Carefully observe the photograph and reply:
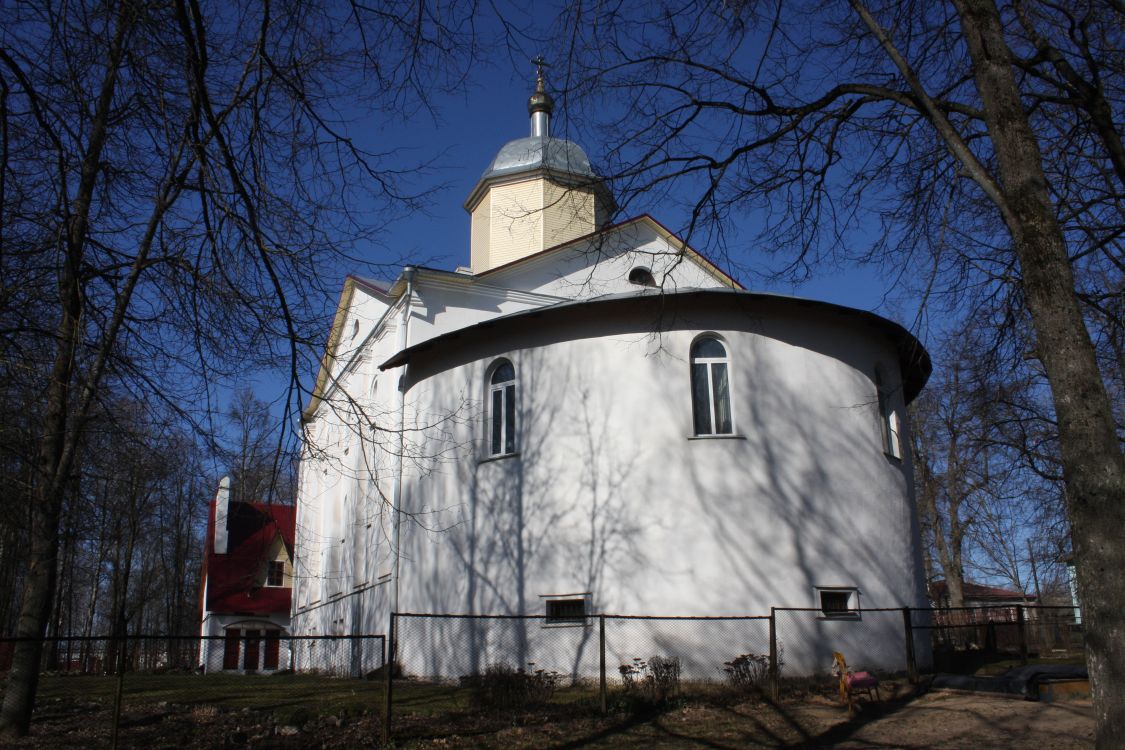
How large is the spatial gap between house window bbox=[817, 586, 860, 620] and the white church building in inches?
1.4

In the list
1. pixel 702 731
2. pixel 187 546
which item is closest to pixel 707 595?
pixel 702 731

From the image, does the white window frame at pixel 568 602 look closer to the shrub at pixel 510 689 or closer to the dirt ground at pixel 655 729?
the shrub at pixel 510 689

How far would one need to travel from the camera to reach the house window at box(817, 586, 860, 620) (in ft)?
47.4

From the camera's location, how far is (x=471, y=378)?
16.9 meters

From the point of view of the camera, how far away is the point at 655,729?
1070 cm

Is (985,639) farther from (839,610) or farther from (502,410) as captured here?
(502,410)

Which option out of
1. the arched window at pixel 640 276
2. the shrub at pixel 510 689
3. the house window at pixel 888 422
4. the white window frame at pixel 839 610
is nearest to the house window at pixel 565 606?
the shrub at pixel 510 689

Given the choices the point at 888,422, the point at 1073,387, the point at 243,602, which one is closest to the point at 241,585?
the point at 243,602

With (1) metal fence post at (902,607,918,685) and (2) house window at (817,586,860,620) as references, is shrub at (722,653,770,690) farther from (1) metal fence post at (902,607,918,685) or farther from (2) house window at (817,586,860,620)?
(1) metal fence post at (902,607,918,685)

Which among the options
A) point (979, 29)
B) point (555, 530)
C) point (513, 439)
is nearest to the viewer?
point (979, 29)

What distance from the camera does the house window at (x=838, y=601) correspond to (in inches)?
569

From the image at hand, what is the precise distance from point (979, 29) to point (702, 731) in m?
7.97

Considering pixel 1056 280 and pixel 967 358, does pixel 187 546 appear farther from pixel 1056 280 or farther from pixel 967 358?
pixel 1056 280

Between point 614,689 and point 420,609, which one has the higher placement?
point 420,609
